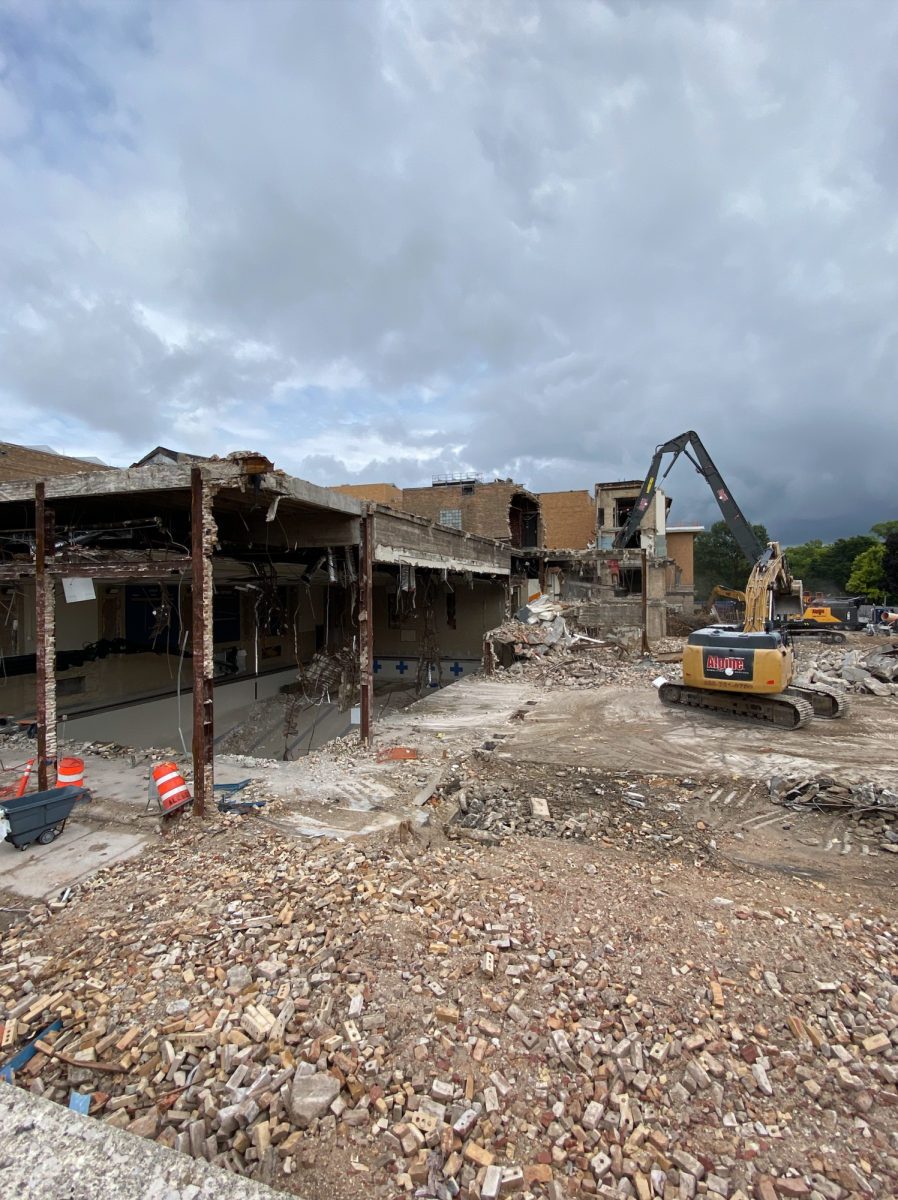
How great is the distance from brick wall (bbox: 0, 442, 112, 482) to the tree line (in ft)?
126

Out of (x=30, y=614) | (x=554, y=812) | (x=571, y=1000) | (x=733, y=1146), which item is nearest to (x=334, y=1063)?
(x=571, y=1000)

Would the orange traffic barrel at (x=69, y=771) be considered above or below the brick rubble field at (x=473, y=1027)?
above

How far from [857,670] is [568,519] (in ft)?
74.1

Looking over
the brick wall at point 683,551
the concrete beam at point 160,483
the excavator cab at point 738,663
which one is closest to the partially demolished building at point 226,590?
the concrete beam at point 160,483

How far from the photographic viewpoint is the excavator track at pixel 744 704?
10998 millimetres

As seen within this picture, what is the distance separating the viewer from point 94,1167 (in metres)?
2.53

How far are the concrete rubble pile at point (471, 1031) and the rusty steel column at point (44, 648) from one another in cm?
325

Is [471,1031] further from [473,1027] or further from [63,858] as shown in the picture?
[63,858]

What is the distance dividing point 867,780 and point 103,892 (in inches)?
363

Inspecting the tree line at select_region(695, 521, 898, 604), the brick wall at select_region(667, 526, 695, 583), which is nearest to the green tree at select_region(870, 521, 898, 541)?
the tree line at select_region(695, 521, 898, 604)

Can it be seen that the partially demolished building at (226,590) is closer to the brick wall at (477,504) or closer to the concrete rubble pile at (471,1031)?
the brick wall at (477,504)

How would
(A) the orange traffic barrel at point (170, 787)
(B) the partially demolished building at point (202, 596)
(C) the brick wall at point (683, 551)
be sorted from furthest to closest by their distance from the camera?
(C) the brick wall at point (683, 551)
(B) the partially demolished building at point (202, 596)
(A) the orange traffic barrel at point (170, 787)

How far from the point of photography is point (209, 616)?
6.62 m

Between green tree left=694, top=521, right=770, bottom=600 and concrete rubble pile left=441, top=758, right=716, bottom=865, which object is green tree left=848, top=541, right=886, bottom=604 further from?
concrete rubble pile left=441, top=758, right=716, bottom=865
